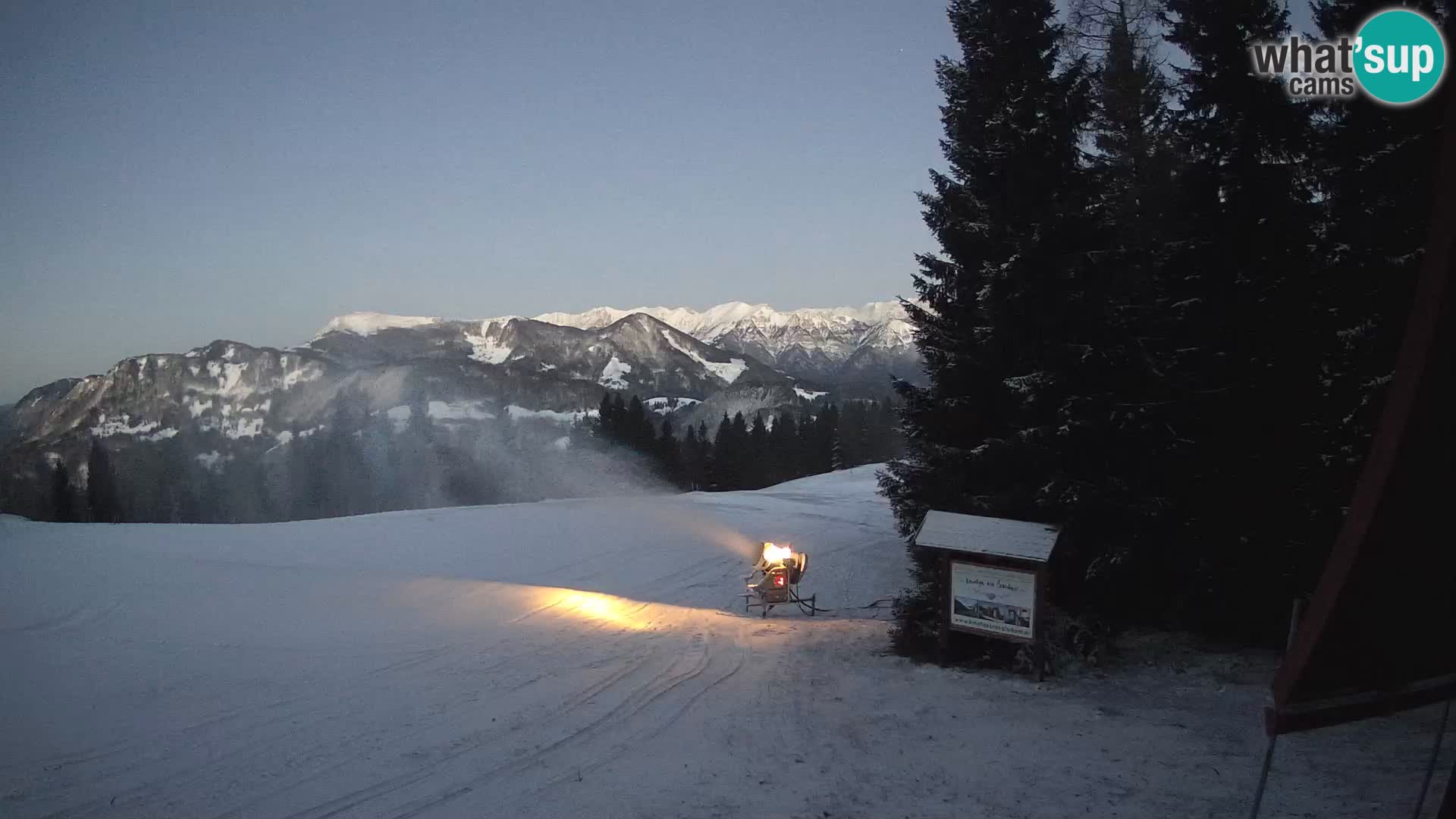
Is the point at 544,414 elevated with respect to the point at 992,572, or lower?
lower

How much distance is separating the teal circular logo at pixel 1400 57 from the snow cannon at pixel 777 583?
13956 millimetres

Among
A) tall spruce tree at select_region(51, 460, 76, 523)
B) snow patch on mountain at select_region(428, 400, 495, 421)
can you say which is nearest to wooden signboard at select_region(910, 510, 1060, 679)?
tall spruce tree at select_region(51, 460, 76, 523)

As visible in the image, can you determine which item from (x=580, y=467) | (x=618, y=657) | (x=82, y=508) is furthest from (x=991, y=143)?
(x=82, y=508)

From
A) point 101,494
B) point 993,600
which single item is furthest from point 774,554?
point 101,494

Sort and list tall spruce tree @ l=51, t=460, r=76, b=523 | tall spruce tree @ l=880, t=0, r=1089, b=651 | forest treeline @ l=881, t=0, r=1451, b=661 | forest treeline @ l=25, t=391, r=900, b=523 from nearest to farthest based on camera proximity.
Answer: forest treeline @ l=881, t=0, r=1451, b=661 → tall spruce tree @ l=880, t=0, r=1089, b=651 → tall spruce tree @ l=51, t=460, r=76, b=523 → forest treeline @ l=25, t=391, r=900, b=523

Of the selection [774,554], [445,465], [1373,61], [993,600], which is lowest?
[445,465]

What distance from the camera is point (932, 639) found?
13000mm

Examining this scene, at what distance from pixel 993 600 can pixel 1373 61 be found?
9290 millimetres

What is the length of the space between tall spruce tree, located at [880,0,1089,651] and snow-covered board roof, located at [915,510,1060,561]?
0.67 meters

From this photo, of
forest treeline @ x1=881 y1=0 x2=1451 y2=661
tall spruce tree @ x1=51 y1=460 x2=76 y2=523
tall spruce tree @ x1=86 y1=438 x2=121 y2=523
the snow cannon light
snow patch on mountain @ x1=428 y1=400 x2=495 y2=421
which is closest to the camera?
forest treeline @ x1=881 y1=0 x2=1451 y2=661

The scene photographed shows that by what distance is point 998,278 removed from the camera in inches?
493

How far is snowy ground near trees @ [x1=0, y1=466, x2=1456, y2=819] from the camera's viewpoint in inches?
293

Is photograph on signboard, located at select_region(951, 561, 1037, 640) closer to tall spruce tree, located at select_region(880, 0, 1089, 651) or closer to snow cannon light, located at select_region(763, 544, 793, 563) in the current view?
tall spruce tree, located at select_region(880, 0, 1089, 651)

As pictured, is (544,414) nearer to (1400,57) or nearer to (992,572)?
(992,572)
